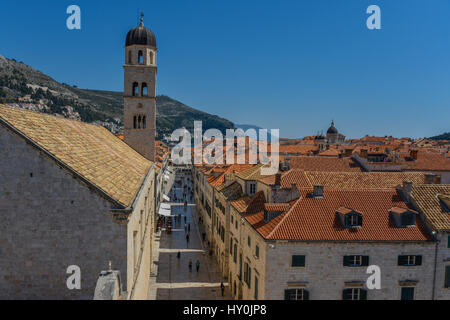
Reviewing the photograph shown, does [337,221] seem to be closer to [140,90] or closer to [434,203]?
[434,203]

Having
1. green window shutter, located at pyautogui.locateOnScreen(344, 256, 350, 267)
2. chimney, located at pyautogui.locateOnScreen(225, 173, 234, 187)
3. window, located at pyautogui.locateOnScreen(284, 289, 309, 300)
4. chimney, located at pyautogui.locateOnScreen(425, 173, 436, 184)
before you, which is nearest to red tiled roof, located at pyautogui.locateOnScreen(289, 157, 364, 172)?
chimney, located at pyautogui.locateOnScreen(225, 173, 234, 187)

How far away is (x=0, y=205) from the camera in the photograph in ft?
40.9

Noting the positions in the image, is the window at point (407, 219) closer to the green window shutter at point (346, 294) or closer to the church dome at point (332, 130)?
the green window shutter at point (346, 294)

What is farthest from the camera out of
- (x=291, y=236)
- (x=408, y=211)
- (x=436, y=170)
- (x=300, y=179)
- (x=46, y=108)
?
(x=46, y=108)

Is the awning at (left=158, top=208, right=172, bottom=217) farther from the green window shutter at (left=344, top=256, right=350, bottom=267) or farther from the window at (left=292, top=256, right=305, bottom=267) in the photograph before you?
the green window shutter at (left=344, top=256, right=350, bottom=267)

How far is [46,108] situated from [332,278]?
154250 millimetres

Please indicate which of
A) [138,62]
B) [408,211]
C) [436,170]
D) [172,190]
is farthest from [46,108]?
[408,211]

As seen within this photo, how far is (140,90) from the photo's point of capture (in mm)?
38250

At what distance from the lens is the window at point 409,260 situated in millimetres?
22312

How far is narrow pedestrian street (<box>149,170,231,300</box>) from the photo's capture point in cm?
3078

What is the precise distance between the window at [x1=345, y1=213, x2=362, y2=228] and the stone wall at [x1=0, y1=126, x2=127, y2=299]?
15.5 m

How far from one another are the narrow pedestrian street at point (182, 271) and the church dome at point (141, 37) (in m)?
22.9

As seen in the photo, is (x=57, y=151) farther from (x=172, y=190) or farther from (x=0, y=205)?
(x=172, y=190)

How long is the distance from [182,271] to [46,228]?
24.9 metres
